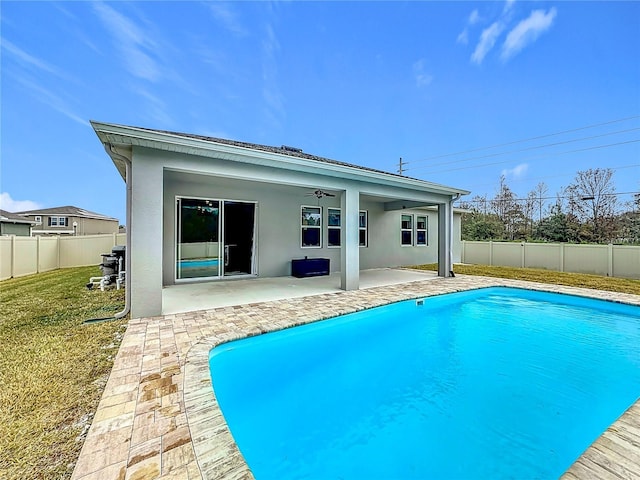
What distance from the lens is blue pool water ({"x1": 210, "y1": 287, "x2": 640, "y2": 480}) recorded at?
2.52m

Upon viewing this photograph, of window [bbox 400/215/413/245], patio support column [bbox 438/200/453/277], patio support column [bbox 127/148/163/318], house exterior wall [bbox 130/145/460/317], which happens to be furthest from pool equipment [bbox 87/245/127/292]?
window [bbox 400/215/413/245]

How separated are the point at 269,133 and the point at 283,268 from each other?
19645 millimetres

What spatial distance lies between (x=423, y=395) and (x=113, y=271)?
9.40 metres

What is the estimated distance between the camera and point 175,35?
1346 cm

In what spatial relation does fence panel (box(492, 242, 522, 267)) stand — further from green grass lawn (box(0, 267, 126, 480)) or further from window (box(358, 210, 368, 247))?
green grass lawn (box(0, 267, 126, 480))

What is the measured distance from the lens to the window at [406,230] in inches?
582

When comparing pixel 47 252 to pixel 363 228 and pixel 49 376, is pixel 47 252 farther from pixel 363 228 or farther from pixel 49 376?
pixel 363 228

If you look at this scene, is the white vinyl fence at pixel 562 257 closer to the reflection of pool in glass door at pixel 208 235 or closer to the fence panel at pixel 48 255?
the reflection of pool in glass door at pixel 208 235

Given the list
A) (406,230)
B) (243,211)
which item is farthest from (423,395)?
(406,230)

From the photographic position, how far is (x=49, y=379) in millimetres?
3143

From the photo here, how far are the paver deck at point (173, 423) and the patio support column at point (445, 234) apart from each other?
8.00 meters

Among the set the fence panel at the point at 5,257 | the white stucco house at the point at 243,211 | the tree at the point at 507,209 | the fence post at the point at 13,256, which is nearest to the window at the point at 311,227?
the white stucco house at the point at 243,211

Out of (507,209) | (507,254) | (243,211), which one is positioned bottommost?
(507,254)

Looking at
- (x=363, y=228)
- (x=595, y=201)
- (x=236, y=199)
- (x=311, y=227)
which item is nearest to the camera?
(x=236, y=199)
